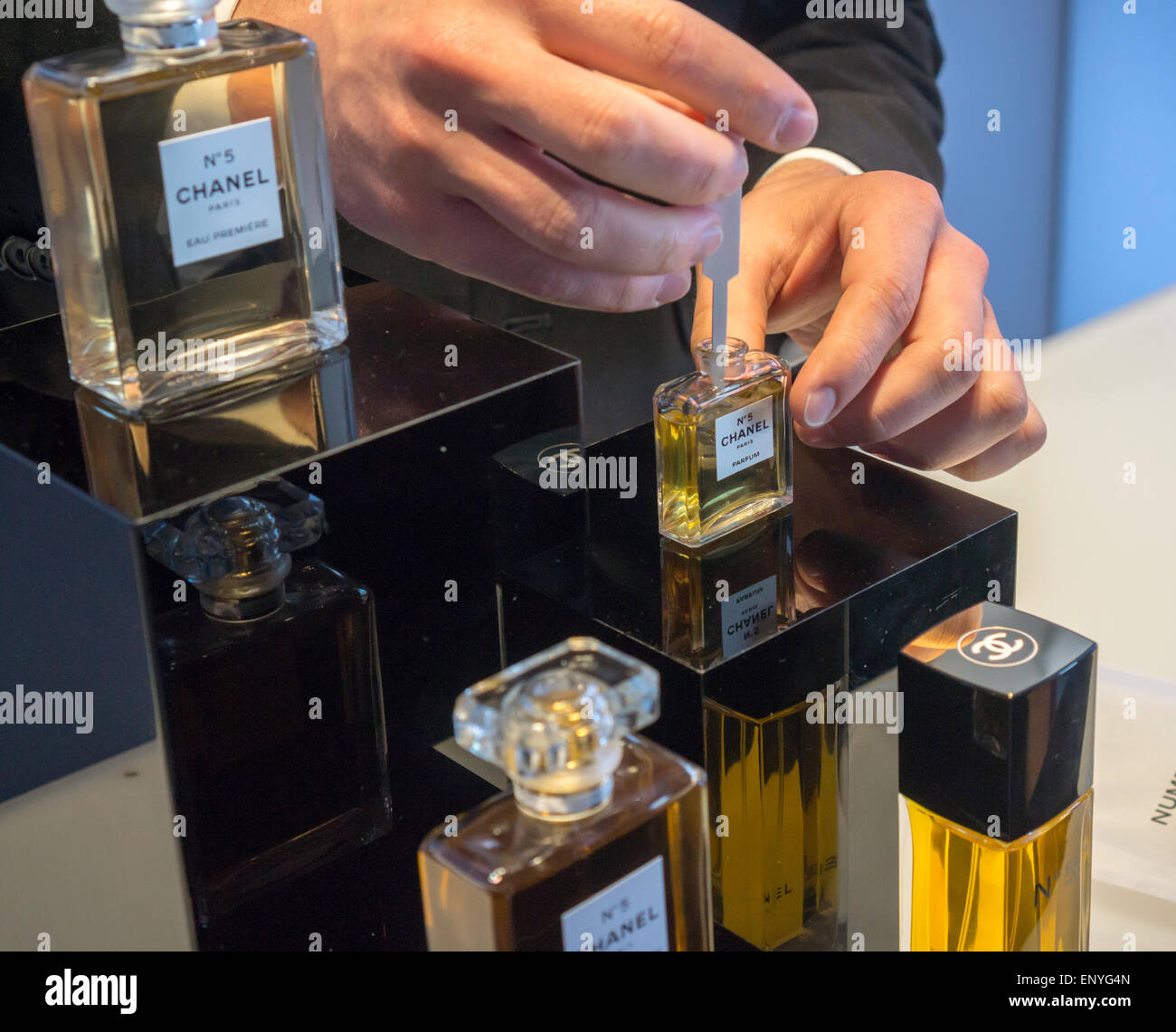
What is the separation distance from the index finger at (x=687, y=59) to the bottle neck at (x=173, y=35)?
11 centimetres

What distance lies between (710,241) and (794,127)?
5 centimetres

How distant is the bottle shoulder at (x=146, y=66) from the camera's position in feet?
1.20

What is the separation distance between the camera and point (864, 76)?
872mm

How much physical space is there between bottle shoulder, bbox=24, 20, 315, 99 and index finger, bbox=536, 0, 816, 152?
87 mm

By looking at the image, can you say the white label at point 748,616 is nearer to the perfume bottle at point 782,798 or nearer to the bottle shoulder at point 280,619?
the perfume bottle at point 782,798

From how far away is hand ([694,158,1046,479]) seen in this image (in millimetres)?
541

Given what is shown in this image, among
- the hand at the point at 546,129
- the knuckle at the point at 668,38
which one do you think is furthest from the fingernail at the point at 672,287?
the knuckle at the point at 668,38

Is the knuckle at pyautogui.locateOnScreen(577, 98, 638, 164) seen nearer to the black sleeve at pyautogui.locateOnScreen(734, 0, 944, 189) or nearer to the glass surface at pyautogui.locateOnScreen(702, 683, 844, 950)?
the glass surface at pyautogui.locateOnScreen(702, 683, 844, 950)

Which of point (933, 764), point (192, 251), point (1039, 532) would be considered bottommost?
point (1039, 532)

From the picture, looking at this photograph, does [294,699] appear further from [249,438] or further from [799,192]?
[799,192]

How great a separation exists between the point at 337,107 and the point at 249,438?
0.16m

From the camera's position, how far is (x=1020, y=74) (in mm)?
1936
